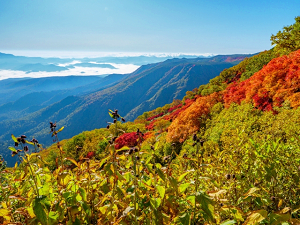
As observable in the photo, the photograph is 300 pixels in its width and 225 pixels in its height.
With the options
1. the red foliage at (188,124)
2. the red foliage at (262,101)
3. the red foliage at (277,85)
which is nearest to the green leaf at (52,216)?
the red foliage at (277,85)

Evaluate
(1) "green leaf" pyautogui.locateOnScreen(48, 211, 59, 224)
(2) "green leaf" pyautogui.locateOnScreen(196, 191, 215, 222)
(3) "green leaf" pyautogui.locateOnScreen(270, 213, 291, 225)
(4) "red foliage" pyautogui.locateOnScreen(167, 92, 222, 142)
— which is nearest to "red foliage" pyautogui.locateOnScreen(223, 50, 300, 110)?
(4) "red foliage" pyautogui.locateOnScreen(167, 92, 222, 142)

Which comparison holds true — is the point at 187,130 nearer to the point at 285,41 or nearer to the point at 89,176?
the point at 89,176

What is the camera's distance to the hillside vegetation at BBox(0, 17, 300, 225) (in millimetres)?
1813

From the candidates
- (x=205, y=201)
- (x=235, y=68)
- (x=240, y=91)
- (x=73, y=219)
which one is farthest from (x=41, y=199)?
(x=235, y=68)

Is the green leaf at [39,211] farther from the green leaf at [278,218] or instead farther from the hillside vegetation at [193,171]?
the green leaf at [278,218]

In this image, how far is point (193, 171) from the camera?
89.7 inches

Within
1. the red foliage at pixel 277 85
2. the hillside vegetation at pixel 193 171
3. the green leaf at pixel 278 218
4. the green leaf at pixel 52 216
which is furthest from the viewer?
the red foliage at pixel 277 85

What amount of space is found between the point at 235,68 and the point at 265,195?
54387mm

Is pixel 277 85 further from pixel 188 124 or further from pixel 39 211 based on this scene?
pixel 39 211

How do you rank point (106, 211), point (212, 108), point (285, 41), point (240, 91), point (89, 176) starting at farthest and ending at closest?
point (285, 41)
point (212, 108)
point (240, 91)
point (89, 176)
point (106, 211)

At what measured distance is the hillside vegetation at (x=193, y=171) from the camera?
1813 millimetres

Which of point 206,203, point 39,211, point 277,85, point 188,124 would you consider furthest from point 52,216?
point 188,124

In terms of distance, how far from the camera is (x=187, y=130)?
18.1m

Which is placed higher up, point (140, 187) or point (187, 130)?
point (140, 187)
